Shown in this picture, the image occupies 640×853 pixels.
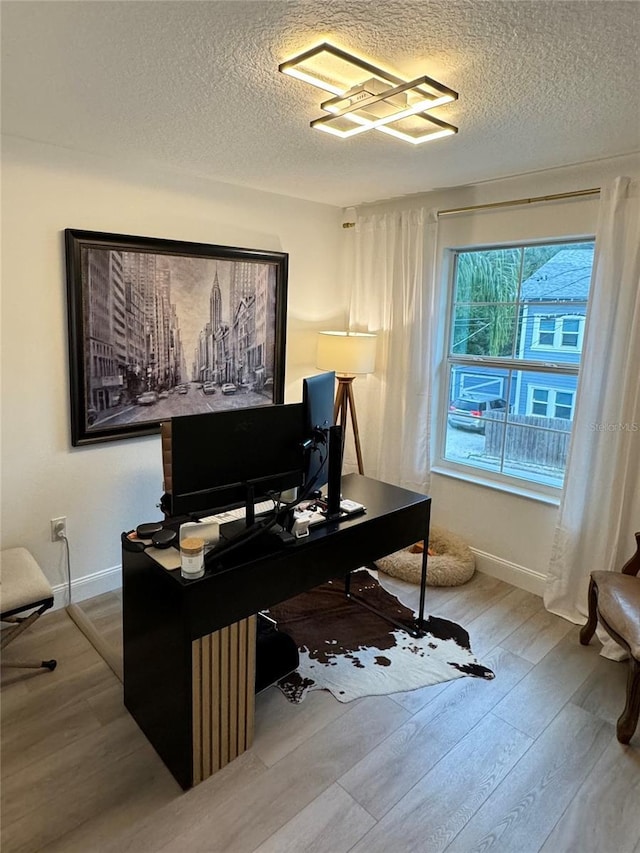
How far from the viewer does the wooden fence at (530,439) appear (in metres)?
3.05

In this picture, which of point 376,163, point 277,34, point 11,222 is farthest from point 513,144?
point 11,222

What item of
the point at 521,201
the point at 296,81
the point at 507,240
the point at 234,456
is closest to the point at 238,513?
the point at 234,456

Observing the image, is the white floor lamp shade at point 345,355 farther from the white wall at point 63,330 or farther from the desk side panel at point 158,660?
the desk side panel at point 158,660

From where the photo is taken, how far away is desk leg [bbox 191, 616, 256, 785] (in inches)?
68.9

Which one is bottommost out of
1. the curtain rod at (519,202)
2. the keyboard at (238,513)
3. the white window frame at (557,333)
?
the keyboard at (238,513)

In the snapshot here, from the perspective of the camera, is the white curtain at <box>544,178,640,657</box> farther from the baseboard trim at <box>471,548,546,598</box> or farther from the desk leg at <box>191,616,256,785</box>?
the desk leg at <box>191,616,256,785</box>

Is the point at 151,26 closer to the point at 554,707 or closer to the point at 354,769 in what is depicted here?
the point at 354,769

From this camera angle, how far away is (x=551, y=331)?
119 inches

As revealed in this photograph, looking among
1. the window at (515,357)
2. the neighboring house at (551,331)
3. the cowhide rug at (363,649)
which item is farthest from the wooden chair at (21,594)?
the neighboring house at (551,331)

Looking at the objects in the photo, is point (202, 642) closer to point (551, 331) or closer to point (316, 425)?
point (316, 425)

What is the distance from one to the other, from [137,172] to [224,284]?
0.74 metres

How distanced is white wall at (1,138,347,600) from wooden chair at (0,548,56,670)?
1.08 feet

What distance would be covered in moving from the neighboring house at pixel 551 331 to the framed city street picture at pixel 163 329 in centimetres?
154

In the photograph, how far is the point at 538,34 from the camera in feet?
4.69
